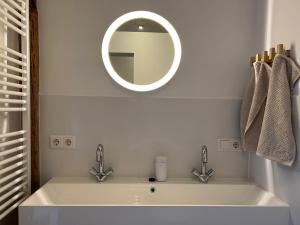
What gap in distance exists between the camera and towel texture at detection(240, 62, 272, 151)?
1475 millimetres

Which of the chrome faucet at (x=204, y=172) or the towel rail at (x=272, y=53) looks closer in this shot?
the towel rail at (x=272, y=53)

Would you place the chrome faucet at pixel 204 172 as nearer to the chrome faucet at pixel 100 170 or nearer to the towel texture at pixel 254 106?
the towel texture at pixel 254 106

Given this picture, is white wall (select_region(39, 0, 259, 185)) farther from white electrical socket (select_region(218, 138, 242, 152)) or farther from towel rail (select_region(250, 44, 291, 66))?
towel rail (select_region(250, 44, 291, 66))

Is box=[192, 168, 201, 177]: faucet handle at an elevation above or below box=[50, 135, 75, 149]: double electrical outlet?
below

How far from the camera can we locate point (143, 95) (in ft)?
5.74

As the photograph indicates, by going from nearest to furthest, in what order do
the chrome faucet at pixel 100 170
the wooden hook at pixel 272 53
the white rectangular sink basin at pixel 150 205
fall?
the white rectangular sink basin at pixel 150 205 → the wooden hook at pixel 272 53 → the chrome faucet at pixel 100 170

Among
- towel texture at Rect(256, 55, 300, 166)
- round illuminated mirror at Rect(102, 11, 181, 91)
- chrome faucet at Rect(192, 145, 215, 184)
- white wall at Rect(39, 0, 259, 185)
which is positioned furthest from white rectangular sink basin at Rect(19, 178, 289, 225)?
round illuminated mirror at Rect(102, 11, 181, 91)

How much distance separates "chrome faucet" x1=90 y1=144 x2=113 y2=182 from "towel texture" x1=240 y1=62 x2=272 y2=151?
88 centimetres

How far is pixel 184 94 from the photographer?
5.77 feet

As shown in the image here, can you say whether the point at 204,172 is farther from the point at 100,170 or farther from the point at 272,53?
the point at 272,53

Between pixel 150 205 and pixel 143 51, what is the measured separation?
989mm

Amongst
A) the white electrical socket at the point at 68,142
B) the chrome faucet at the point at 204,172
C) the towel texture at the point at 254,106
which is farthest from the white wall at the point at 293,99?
the white electrical socket at the point at 68,142

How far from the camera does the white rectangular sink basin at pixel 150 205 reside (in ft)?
4.16

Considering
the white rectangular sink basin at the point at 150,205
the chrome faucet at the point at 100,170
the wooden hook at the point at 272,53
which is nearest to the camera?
the white rectangular sink basin at the point at 150,205
